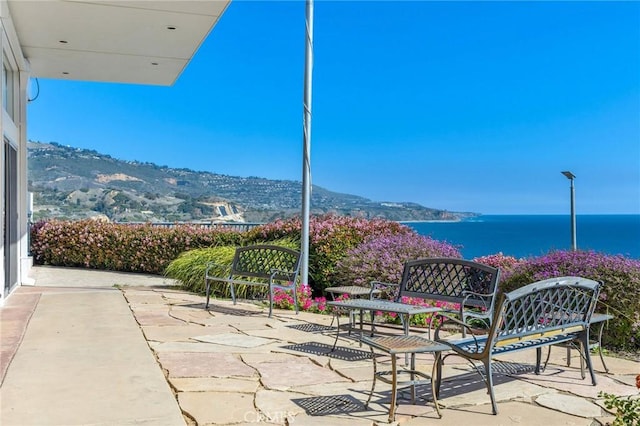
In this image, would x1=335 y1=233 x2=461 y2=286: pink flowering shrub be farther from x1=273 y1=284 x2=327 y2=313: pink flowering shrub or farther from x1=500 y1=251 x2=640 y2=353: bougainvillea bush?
x1=500 y1=251 x2=640 y2=353: bougainvillea bush

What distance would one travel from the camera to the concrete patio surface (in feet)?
11.5

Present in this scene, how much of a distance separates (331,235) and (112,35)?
14.9ft

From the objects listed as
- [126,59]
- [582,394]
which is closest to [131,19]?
[126,59]

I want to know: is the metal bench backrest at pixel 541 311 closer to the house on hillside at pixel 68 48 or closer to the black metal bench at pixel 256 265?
the black metal bench at pixel 256 265

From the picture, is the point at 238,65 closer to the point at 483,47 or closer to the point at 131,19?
the point at 483,47

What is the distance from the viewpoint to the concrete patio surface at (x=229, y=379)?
3.52 metres

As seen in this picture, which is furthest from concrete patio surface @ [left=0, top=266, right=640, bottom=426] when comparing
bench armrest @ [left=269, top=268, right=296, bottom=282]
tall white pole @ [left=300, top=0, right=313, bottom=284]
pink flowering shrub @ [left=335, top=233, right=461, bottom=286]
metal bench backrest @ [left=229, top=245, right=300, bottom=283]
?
pink flowering shrub @ [left=335, top=233, right=461, bottom=286]

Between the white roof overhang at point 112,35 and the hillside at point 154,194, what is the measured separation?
12.4 feet

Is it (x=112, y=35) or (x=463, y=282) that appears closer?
(x=463, y=282)

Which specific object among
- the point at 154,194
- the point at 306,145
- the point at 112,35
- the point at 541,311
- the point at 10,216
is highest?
the point at 112,35

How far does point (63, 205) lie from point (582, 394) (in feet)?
47.7

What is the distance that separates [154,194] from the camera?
2033 cm

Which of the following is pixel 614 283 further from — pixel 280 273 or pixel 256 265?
pixel 256 265

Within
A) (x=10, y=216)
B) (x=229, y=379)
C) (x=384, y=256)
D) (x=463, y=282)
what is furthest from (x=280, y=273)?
(x=10, y=216)
